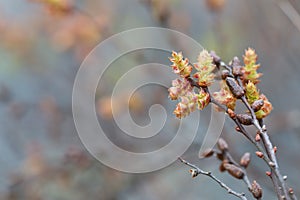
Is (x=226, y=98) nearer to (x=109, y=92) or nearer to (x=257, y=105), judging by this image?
(x=257, y=105)

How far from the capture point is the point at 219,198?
194 cm

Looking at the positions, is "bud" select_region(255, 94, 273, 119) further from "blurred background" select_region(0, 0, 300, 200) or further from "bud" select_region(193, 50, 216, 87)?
"blurred background" select_region(0, 0, 300, 200)

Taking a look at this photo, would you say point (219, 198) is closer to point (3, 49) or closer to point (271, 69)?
point (271, 69)

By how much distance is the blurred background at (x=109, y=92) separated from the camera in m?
1.71

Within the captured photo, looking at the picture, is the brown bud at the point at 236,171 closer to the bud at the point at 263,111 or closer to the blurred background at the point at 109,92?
the bud at the point at 263,111

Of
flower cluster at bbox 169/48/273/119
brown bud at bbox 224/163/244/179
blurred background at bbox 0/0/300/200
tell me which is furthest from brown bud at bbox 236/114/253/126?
blurred background at bbox 0/0/300/200

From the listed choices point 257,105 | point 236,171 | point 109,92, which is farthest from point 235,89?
point 109,92

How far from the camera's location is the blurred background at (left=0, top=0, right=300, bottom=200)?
67.5 inches

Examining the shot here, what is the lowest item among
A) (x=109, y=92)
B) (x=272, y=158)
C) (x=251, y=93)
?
(x=272, y=158)

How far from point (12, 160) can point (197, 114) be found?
1113mm

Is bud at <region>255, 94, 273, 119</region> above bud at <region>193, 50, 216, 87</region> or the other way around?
the other way around

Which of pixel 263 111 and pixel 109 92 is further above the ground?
pixel 109 92

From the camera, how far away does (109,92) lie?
6.63ft

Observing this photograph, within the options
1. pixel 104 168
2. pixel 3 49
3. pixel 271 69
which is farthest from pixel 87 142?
pixel 271 69
